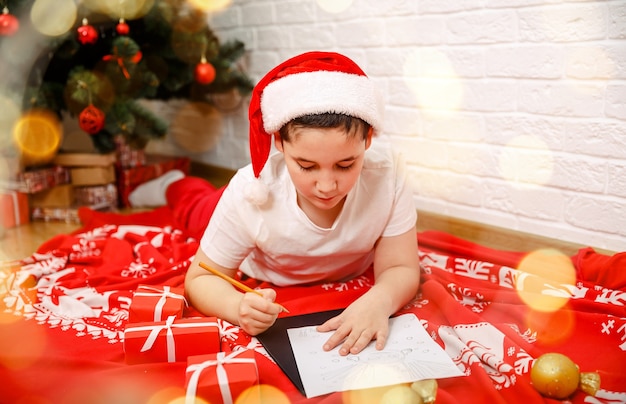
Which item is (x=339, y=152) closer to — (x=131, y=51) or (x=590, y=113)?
(x=590, y=113)

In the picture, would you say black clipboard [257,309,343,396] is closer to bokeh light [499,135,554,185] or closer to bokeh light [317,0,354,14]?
bokeh light [499,135,554,185]

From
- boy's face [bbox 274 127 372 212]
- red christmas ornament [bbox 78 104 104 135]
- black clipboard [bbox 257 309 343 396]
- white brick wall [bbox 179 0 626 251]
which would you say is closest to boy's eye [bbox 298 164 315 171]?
boy's face [bbox 274 127 372 212]

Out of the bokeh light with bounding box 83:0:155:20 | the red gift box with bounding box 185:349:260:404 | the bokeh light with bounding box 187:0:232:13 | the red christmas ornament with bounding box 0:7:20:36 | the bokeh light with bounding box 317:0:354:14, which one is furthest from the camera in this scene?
the bokeh light with bounding box 187:0:232:13

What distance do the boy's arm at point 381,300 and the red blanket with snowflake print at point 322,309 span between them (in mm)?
60

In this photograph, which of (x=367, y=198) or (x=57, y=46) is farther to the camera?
(x=57, y=46)

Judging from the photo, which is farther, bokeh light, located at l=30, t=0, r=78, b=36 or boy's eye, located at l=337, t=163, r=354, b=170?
bokeh light, located at l=30, t=0, r=78, b=36

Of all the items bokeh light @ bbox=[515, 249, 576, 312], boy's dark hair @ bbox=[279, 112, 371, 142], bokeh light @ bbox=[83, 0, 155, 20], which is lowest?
bokeh light @ bbox=[515, 249, 576, 312]

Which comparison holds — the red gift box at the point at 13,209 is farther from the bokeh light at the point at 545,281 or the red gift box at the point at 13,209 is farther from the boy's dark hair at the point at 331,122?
the bokeh light at the point at 545,281

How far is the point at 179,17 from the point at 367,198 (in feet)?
3.36

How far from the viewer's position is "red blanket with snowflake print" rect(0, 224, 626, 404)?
2.66ft

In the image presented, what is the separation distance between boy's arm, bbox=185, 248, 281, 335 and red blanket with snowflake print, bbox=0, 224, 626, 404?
3 centimetres

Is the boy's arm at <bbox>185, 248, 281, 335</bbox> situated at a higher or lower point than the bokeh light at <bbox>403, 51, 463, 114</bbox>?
lower

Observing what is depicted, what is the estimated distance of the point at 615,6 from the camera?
45.4 inches

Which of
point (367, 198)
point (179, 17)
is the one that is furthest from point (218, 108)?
point (367, 198)
